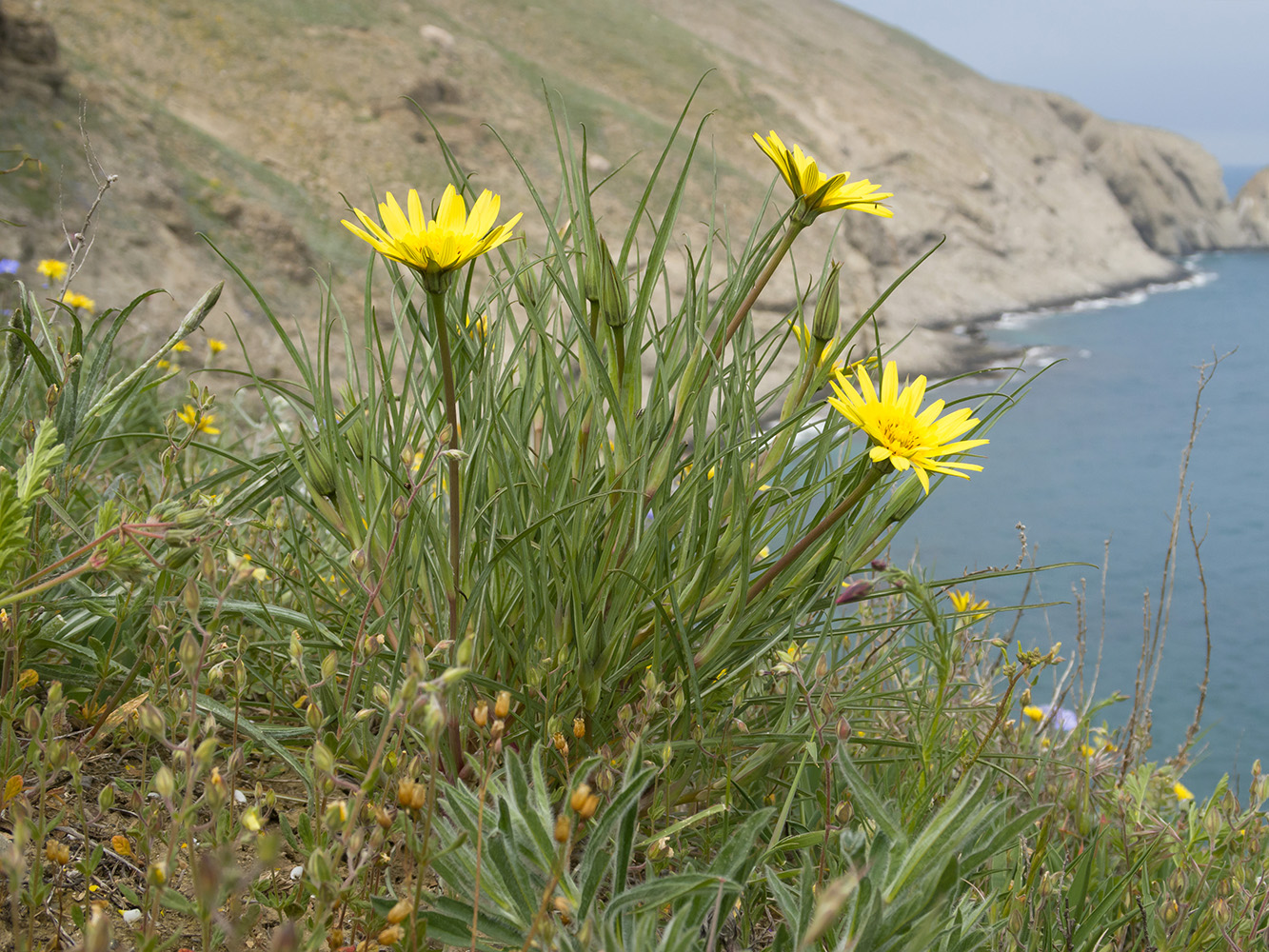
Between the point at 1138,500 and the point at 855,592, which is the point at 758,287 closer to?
the point at 855,592

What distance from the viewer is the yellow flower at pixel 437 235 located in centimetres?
77

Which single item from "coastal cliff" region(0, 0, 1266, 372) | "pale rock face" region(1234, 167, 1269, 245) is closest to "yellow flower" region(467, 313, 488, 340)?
"coastal cliff" region(0, 0, 1266, 372)

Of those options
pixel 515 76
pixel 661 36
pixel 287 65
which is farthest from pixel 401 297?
pixel 661 36

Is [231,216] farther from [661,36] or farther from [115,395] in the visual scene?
[661,36]

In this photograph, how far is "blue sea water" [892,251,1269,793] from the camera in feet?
39.0

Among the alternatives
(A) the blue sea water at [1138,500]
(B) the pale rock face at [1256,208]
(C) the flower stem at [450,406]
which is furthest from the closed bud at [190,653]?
(B) the pale rock face at [1256,208]

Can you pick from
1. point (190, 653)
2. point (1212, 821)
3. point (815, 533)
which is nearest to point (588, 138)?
point (1212, 821)

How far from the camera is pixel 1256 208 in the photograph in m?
45.2

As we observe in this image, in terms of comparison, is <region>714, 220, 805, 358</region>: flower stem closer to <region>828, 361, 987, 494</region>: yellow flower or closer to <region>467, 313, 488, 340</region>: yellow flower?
<region>828, 361, 987, 494</region>: yellow flower

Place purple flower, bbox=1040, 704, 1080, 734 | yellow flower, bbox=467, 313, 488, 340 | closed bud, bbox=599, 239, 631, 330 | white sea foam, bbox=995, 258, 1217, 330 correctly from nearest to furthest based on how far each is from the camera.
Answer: closed bud, bbox=599, 239, 631, 330, yellow flower, bbox=467, 313, 488, 340, purple flower, bbox=1040, 704, 1080, 734, white sea foam, bbox=995, 258, 1217, 330

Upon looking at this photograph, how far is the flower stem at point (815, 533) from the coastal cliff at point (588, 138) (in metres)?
2.81

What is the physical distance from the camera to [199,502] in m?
1.01

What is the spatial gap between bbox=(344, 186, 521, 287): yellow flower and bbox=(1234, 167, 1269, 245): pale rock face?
54.6 meters

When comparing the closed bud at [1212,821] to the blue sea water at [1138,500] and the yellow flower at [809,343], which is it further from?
the blue sea water at [1138,500]
